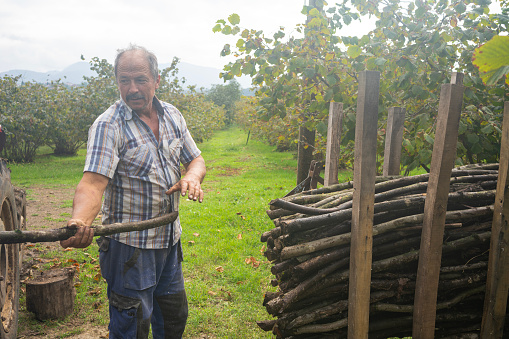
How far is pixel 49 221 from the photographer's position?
25.5ft

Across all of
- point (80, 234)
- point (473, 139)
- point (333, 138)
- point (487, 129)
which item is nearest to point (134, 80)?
point (80, 234)

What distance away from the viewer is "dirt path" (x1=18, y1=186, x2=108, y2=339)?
3.83 m

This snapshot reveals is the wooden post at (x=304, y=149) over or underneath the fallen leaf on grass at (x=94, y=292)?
over

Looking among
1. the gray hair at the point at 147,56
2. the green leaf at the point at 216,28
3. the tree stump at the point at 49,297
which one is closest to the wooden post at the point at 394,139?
the gray hair at the point at 147,56

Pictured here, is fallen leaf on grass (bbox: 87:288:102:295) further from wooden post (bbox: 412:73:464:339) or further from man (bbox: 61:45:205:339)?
wooden post (bbox: 412:73:464:339)

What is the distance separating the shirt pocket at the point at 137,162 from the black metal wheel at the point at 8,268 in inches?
64.3

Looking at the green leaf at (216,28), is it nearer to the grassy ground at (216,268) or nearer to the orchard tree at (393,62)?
the orchard tree at (393,62)

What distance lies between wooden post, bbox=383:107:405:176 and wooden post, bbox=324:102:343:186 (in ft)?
1.46

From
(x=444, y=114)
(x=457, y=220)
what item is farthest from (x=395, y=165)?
(x=444, y=114)

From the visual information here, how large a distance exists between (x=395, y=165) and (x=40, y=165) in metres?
16.2

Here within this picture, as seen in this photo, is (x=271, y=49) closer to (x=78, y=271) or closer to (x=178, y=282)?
(x=178, y=282)

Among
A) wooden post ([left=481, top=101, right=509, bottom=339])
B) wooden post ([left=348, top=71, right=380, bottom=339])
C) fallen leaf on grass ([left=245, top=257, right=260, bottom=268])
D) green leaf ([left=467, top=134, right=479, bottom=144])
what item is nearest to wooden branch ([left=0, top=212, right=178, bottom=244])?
wooden post ([left=348, top=71, right=380, bottom=339])

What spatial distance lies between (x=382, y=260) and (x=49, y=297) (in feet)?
11.1

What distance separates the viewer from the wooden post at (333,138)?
11.3 ft
